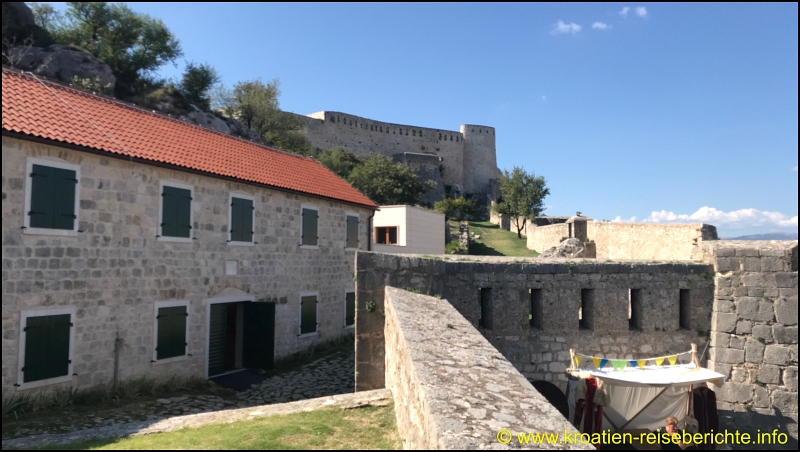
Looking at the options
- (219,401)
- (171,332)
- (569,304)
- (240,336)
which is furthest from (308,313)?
(569,304)

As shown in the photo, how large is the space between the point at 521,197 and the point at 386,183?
11.9 m

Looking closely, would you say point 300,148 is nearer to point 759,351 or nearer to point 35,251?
point 35,251

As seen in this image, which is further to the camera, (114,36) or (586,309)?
(114,36)

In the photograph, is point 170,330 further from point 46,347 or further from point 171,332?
point 46,347

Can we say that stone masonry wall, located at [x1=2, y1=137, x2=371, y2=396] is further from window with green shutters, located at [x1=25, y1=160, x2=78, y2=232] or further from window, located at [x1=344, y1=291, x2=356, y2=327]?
window, located at [x1=344, y1=291, x2=356, y2=327]

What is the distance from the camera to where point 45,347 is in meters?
8.34

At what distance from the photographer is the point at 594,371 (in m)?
8.09

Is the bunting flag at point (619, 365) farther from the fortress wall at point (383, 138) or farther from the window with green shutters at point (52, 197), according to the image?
the fortress wall at point (383, 138)

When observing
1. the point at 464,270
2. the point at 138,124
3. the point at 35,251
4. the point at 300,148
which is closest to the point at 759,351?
the point at 464,270

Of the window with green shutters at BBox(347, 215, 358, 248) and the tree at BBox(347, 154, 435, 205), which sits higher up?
the tree at BBox(347, 154, 435, 205)

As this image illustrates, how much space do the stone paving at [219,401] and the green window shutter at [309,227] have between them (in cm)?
335

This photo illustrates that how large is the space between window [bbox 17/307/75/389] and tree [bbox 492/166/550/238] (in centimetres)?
3404

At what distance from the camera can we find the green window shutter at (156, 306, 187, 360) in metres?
10.1

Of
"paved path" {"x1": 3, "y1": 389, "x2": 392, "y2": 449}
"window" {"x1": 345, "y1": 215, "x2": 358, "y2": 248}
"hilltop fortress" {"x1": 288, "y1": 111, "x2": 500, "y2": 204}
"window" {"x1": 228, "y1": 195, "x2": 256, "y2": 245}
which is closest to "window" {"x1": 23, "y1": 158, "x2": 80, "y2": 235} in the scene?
"window" {"x1": 228, "y1": 195, "x2": 256, "y2": 245}
